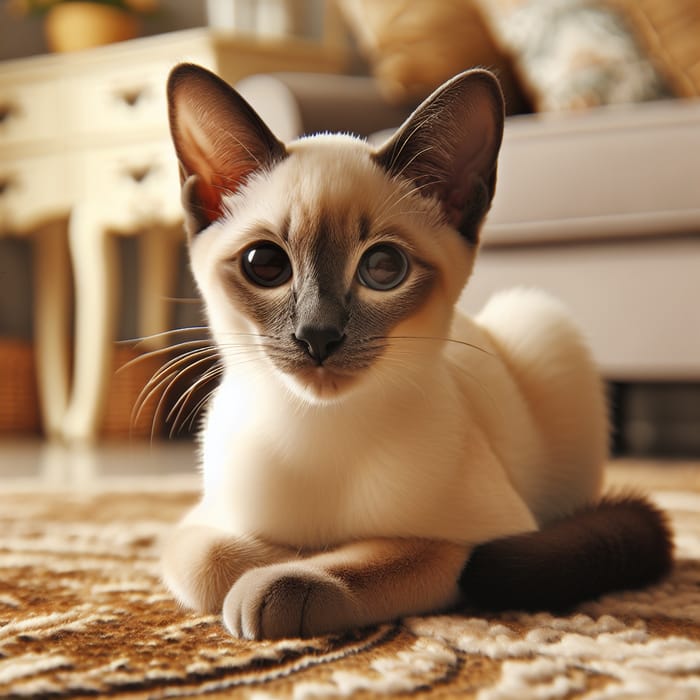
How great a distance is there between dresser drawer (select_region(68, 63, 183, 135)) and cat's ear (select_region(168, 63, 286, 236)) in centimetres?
189

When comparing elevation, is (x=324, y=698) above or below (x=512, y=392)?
below

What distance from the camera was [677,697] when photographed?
0.58m

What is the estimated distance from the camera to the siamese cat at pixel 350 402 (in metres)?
0.79

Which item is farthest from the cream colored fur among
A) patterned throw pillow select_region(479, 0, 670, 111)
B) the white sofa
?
patterned throw pillow select_region(479, 0, 670, 111)

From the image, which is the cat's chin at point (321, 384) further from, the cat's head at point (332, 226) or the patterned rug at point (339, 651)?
the patterned rug at point (339, 651)

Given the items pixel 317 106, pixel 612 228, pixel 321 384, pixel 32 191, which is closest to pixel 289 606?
pixel 321 384

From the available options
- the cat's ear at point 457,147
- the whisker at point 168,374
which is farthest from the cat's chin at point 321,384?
the cat's ear at point 457,147

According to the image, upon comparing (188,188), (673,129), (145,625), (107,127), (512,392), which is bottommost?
(145,625)

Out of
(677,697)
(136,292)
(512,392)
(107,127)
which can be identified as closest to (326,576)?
(677,697)

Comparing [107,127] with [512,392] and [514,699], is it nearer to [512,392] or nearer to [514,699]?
[512,392]

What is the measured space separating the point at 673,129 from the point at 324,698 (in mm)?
1651

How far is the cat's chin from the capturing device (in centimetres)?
78

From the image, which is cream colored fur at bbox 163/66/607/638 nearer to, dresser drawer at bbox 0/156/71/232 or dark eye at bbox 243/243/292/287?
dark eye at bbox 243/243/292/287

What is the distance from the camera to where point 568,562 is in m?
0.81
